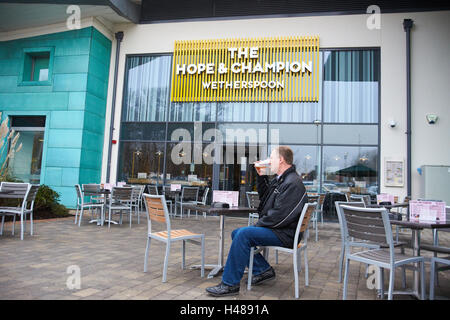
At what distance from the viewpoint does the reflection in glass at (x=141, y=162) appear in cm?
1054

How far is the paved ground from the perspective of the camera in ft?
9.21

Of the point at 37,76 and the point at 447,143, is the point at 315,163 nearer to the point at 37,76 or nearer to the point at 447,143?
the point at 447,143

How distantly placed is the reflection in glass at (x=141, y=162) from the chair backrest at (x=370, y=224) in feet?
27.0

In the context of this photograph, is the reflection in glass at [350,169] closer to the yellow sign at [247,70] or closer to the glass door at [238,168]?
the yellow sign at [247,70]

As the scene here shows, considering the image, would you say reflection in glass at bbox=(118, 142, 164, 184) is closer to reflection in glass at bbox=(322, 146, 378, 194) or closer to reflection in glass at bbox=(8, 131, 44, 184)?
reflection in glass at bbox=(8, 131, 44, 184)

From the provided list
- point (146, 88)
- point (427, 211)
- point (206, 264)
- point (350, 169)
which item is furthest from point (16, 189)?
point (350, 169)

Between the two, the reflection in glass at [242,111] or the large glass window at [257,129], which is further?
the reflection in glass at [242,111]

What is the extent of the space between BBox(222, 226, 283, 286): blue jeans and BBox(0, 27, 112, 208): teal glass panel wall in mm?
8037

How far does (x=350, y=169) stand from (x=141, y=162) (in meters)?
6.39

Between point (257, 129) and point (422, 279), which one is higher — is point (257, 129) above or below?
above

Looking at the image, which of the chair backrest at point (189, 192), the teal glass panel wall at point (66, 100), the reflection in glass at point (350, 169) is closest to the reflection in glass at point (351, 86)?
the reflection in glass at point (350, 169)

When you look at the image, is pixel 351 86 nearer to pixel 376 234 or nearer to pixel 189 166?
pixel 189 166

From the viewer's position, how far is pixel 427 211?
3.01 meters

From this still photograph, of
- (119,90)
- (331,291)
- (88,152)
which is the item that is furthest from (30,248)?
(119,90)
